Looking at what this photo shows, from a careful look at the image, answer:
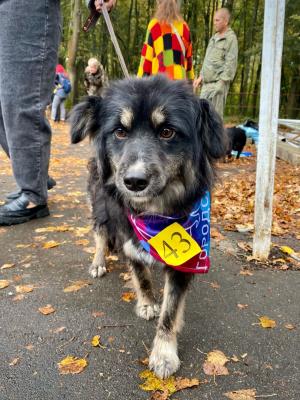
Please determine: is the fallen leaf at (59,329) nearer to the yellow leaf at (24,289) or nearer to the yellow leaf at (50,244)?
the yellow leaf at (24,289)

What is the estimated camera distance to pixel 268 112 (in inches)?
118

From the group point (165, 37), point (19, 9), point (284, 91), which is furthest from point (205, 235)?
point (284, 91)

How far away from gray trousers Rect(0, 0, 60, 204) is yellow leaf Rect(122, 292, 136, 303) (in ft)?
5.32

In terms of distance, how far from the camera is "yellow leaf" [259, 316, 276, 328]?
2.54 m

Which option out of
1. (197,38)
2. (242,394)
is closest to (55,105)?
(242,394)

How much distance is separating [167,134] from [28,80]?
1922 millimetres

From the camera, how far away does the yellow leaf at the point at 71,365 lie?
2064 mm

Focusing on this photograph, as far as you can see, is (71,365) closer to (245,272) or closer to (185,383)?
(185,383)

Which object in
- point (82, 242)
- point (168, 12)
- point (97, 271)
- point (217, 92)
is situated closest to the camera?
point (97, 271)

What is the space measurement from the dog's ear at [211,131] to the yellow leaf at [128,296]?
1234 mm

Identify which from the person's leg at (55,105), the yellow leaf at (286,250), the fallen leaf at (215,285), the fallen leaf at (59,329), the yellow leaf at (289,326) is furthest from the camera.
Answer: the person's leg at (55,105)

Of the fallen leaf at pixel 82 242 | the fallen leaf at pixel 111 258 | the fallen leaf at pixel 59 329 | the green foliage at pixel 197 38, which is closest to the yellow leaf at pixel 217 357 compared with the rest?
the fallen leaf at pixel 59 329

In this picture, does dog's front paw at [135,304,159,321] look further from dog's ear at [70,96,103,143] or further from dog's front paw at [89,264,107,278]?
dog's ear at [70,96,103,143]

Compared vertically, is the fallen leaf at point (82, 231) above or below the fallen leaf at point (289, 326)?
above
